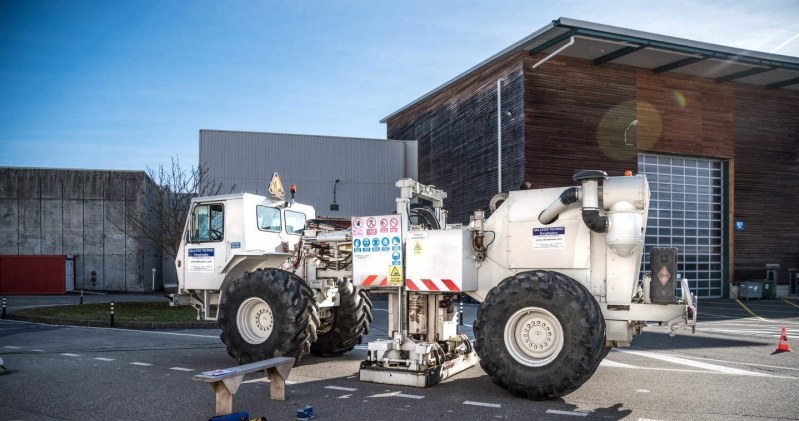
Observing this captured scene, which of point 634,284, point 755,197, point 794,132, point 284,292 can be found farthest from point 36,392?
point 794,132

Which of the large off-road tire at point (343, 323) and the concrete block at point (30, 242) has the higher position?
the concrete block at point (30, 242)

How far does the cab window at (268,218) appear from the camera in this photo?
1127 cm

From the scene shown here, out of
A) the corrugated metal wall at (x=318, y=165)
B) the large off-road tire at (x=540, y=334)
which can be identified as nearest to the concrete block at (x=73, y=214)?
the corrugated metal wall at (x=318, y=165)

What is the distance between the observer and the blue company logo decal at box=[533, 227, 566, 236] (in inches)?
335

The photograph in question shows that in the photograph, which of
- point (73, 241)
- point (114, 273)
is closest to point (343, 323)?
point (114, 273)

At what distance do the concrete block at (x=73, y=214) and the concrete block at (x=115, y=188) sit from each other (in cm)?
163

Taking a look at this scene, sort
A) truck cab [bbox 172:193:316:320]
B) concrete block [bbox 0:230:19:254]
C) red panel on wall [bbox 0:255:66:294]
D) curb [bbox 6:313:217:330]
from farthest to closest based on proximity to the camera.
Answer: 1. concrete block [bbox 0:230:19:254]
2. red panel on wall [bbox 0:255:66:294]
3. curb [bbox 6:313:217:330]
4. truck cab [bbox 172:193:316:320]

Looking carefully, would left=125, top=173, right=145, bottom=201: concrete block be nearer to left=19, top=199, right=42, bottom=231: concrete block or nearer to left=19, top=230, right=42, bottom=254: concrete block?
left=19, top=199, right=42, bottom=231: concrete block

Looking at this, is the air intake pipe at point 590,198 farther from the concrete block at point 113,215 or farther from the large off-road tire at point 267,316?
the concrete block at point 113,215

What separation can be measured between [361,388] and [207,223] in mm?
4581

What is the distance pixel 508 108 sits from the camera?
28.9 m

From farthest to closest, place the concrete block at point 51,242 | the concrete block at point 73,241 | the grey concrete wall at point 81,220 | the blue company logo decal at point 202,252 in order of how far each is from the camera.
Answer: the concrete block at point 73,241
the concrete block at point 51,242
the grey concrete wall at point 81,220
the blue company logo decal at point 202,252

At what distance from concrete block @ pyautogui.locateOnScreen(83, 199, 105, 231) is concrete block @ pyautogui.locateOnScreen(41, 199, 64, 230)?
1.25 metres

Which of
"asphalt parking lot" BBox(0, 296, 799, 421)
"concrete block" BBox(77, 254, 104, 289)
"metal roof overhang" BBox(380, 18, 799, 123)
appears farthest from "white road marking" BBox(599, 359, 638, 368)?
"concrete block" BBox(77, 254, 104, 289)
